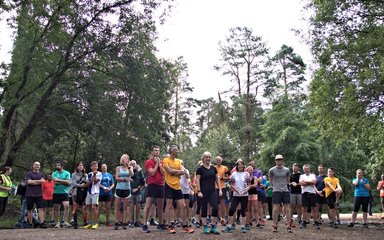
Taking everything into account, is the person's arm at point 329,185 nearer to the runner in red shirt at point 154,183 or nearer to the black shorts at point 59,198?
the runner in red shirt at point 154,183

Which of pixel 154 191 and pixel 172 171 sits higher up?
pixel 172 171

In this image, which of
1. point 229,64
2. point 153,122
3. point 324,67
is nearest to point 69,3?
point 153,122

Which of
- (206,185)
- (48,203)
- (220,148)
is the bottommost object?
(48,203)

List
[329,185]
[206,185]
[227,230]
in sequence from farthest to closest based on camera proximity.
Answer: [329,185]
[227,230]
[206,185]

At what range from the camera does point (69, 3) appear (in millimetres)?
15602

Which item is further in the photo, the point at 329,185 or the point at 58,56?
the point at 58,56

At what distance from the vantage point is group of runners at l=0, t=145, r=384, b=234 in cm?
922

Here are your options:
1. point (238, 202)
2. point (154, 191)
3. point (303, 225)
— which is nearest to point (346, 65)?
point (303, 225)

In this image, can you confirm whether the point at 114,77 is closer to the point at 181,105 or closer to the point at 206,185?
the point at 206,185

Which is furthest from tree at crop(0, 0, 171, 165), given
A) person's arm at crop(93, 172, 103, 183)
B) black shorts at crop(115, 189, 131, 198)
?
black shorts at crop(115, 189, 131, 198)

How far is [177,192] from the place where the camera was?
30.6 ft

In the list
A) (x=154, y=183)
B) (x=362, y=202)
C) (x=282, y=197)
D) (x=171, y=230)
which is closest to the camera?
(x=171, y=230)

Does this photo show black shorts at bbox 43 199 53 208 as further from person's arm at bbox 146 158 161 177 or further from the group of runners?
person's arm at bbox 146 158 161 177

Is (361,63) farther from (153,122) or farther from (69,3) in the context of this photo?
(69,3)
